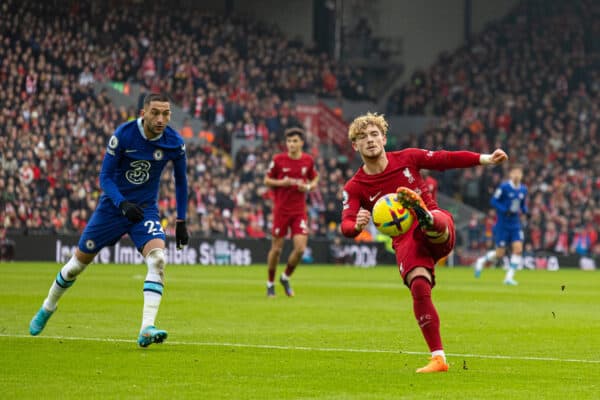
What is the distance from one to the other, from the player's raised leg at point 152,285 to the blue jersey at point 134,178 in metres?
0.11

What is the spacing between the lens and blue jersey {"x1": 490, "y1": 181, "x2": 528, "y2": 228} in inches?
1004

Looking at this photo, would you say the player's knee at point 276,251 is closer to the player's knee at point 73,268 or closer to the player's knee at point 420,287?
the player's knee at point 73,268

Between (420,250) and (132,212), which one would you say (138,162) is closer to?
(132,212)

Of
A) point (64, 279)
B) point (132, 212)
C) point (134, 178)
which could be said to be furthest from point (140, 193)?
point (64, 279)

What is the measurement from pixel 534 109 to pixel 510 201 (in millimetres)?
22531

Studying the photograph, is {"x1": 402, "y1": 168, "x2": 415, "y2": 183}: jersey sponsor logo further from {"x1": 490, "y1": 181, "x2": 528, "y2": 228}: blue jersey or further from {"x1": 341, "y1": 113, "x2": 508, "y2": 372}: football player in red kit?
{"x1": 490, "y1": 181, "x2": 528, "y2": 228}: blue jersey

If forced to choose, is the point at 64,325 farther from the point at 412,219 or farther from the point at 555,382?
the point at 555,382

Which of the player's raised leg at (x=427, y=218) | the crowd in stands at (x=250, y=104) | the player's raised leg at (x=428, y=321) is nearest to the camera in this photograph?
the player's raised leg at (x=427, y=218)

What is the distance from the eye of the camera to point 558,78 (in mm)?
48531

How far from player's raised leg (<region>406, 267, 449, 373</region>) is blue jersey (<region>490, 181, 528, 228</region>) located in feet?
53.7

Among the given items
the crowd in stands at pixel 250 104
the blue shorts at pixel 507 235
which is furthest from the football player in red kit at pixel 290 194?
the crowd in stands at pixel 250 104

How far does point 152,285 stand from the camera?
36.6 feet

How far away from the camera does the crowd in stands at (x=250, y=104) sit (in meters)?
35.1

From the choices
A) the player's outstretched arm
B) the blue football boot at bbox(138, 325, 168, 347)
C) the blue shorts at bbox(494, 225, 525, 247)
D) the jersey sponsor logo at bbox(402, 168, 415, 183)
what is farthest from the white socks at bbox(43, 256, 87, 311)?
the blue shorts at bbox(494, 225, 525, 247)
